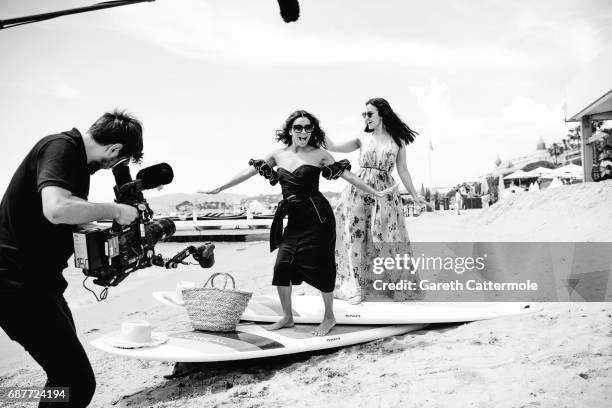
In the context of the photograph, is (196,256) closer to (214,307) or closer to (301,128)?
(214,307)

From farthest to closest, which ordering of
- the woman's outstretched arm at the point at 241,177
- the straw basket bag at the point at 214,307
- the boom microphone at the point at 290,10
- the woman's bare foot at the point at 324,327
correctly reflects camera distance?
the woman's outstretched arm at the point at 241,177, the woman's bare foot at the point at 324,327, the straw basket bag at the point at 214,307, the boom microphone at the point at 290,10

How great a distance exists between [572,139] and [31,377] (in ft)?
343

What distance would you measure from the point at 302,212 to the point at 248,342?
1.20 metres

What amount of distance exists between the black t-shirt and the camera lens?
0.43m

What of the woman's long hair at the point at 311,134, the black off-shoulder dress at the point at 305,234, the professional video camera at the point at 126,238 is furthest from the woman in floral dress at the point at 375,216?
the professional video camera at the point at 126,238

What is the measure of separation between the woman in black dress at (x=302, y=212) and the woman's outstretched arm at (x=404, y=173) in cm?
103

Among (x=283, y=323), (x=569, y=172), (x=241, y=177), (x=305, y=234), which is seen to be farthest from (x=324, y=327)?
(x=569, y=172)

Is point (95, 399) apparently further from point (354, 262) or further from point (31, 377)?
point (354, 262)

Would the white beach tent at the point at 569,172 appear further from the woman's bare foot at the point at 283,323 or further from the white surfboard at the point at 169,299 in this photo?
the white surfboard at the point at 169,299

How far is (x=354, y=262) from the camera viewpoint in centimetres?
519

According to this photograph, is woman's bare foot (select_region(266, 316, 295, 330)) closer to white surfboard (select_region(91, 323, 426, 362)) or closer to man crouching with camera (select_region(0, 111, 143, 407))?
white surfboard (select_region(91, 323, 426, 362))

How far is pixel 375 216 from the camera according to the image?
17.2 ft

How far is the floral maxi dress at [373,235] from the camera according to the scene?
17.0 ft

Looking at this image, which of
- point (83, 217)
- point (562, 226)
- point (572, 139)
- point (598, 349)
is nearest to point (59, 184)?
point (83, 217)
